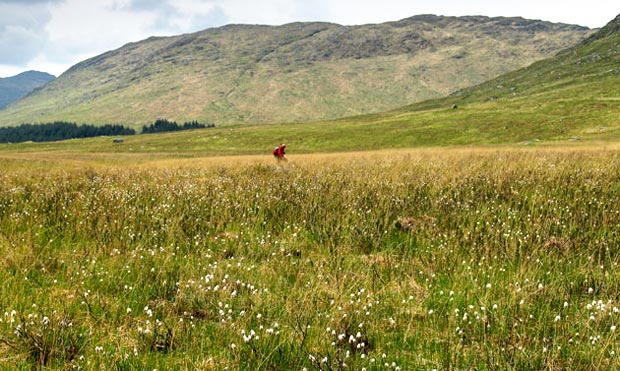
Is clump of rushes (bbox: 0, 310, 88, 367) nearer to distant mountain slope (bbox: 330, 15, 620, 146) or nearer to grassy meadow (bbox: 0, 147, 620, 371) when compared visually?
grassy meadow (bbox: 0, 147, 620, 371)

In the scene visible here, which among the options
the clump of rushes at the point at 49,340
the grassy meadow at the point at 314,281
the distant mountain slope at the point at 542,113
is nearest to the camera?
the clump of rushes at the point at 49,340

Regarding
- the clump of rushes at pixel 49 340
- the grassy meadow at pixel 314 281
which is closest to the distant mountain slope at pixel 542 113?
the grassy meadow at pixel 314 281

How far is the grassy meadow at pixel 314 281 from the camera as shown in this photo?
3.30 m

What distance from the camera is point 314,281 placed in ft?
15.8

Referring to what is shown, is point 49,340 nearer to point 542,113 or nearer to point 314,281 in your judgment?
point 314,281

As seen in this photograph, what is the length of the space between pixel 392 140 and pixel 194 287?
270ft

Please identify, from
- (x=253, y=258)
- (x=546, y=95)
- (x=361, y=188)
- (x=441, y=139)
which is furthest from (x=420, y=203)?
(x=546, y=95)

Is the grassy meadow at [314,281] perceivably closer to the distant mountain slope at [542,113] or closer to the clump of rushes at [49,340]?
the clump of rushes at [49,340]

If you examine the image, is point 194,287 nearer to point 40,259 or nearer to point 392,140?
point 40,259

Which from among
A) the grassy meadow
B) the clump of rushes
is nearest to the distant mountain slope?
the grassy meadow

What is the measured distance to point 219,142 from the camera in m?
108

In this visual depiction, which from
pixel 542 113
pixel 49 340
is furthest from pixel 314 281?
pixel 542 113

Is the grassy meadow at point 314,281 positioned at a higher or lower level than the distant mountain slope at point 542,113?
lower

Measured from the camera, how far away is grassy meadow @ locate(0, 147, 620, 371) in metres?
3.30
